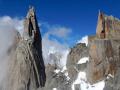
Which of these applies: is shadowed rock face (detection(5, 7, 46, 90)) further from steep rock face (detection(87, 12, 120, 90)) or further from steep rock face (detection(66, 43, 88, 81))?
steep rock face (detection(87, 12, 120, 90))

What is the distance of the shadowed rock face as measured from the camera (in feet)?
458

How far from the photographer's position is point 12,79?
146 metres

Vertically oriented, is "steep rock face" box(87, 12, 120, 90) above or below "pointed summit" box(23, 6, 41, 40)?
below

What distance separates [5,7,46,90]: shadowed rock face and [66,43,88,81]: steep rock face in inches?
685

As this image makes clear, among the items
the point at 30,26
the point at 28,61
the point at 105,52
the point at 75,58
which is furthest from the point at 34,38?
the point at 105,52

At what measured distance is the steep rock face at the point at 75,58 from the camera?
115m

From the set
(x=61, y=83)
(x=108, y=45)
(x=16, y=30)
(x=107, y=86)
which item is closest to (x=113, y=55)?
(x=108, y=45)

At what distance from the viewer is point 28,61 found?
142 metres

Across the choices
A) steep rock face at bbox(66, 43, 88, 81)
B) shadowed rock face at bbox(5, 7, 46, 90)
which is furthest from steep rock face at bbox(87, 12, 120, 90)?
shadowed rock face at bbox(5, 7, 46, 90)

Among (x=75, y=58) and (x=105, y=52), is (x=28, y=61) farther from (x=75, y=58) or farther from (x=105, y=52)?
(x=105, y=52)

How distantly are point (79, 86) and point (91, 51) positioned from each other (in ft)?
29.1

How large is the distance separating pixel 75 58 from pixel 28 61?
23126 mm

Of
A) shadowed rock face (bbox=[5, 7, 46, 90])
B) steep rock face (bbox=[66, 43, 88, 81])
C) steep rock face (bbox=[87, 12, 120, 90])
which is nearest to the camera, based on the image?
steep rock face (bbox=[87, 12, 120, 90])

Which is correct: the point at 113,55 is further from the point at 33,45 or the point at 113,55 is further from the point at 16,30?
the point at 16,30
